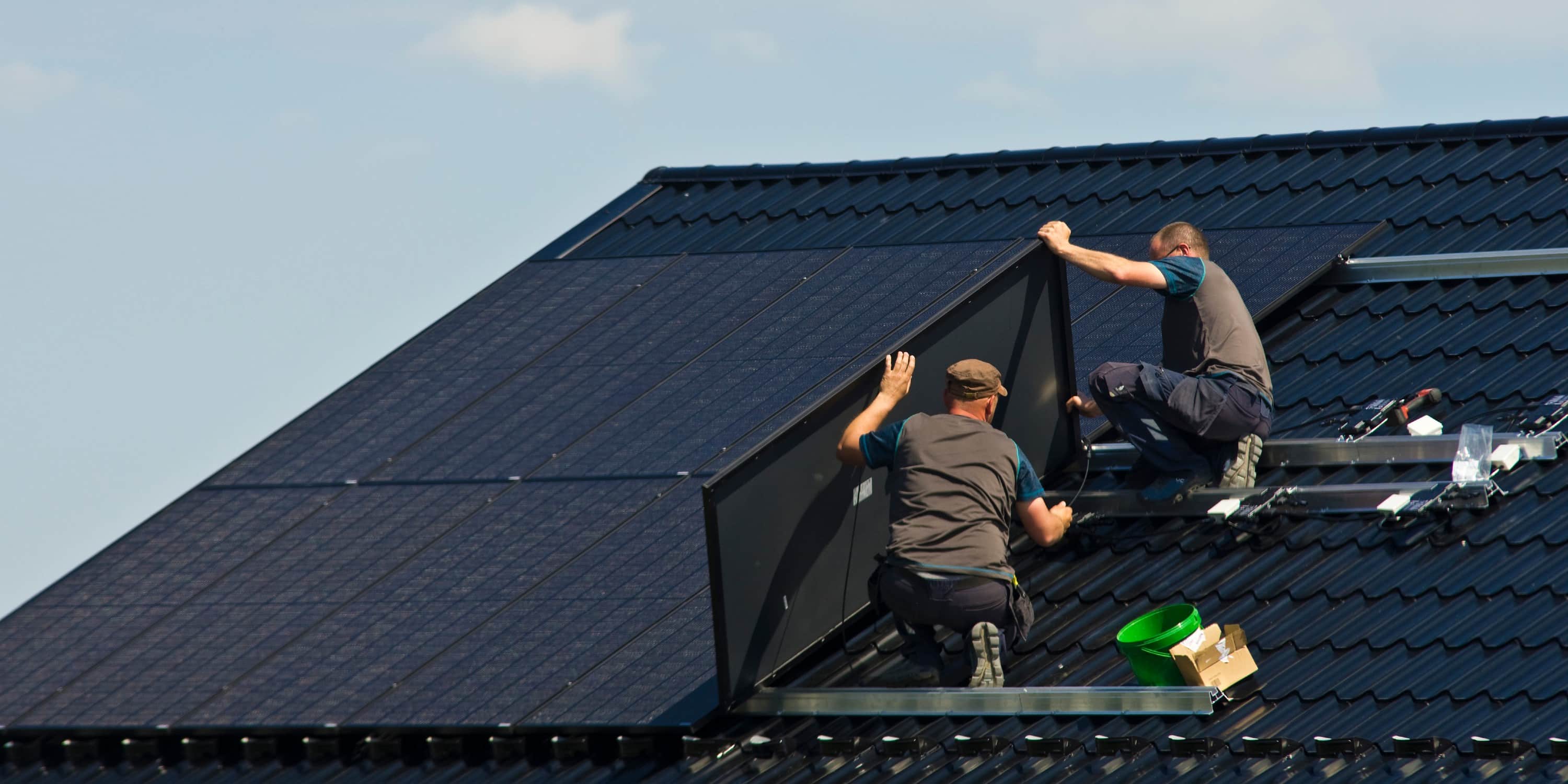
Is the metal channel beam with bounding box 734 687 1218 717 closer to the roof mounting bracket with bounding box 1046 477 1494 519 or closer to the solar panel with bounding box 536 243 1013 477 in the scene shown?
the roof mounting bracket with bounding box 1046 477 1494 519

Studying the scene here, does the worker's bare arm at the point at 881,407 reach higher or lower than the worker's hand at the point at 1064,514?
higher

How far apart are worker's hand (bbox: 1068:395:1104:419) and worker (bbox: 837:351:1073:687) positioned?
1.19 m

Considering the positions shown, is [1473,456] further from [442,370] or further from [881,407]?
[442,370]

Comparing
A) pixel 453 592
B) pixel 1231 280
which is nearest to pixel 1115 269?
pixel 1231 280

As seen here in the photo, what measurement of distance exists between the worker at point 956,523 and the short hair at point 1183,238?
1492mm

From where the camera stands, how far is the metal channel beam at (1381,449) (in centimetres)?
1063

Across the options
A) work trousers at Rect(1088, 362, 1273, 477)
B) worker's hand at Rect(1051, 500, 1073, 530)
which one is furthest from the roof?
worker's hand at Rect(1051, 500, 1073, 530)

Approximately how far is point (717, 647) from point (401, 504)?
3.69 m

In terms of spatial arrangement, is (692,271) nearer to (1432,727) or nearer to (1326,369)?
(1326,369)

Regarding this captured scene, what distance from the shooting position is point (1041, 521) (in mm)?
10406

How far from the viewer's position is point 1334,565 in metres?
10.3

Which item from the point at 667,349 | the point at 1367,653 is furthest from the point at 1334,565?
the point at 667,349

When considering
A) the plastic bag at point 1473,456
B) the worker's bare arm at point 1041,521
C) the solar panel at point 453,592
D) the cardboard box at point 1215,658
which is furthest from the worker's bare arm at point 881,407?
the plastic bag at point 1473,456

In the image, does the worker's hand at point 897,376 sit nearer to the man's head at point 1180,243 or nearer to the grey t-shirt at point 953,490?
the grey t-shirt at point 953,490
